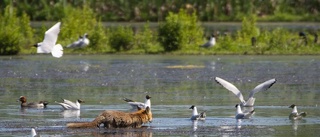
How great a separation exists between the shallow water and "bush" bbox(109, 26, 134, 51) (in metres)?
1.44

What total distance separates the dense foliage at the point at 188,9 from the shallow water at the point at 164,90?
26.8 metres

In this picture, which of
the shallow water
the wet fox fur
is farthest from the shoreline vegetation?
the wet fox fur

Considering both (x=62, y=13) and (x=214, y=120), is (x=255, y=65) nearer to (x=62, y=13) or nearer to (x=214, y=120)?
(x=214, y=120)

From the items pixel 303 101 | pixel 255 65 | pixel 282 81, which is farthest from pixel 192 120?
pixel 255 65

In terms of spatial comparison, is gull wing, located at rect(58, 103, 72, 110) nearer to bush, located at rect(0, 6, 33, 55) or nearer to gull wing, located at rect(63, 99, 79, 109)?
gull wing, located at rect(63, 99, 79, 109)

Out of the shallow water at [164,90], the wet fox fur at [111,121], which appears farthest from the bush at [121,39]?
the wet fox fur at [111,121]

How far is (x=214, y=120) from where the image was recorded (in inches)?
712

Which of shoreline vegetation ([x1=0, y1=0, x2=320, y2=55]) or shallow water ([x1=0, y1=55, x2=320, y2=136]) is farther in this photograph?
shoreline vegetation ([x1=0, y1=0, x2=320, y2=55])

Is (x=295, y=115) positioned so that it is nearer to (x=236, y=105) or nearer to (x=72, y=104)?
(x=236, y=105)

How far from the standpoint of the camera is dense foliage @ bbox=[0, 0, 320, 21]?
6581 cm

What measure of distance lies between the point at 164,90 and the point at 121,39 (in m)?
15.7

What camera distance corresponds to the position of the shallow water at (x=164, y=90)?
17.0 meters

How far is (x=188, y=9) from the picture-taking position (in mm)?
64812

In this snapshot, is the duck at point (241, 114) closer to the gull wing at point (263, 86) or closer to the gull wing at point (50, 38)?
the gull wing at point (263, 86)
